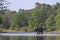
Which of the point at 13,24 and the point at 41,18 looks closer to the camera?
the point at 41,18

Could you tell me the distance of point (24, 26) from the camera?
83.5m

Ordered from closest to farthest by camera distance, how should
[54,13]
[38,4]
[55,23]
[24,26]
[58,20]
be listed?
[58,20] → [55,23] → [54,13] → [24,26] → [38,4]

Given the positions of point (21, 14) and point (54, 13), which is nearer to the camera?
point (54, 13)

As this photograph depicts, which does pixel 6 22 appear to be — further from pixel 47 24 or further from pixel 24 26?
pixel 47 24

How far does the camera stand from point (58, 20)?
6481 cm

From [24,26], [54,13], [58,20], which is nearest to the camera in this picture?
[58,20]

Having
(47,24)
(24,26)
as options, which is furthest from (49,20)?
(24,26)

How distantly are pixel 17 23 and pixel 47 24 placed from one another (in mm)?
17520

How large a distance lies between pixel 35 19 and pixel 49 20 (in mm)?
4622

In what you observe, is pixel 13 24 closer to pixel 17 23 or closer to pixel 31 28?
pixel 17 23

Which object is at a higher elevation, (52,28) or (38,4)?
(38,4)

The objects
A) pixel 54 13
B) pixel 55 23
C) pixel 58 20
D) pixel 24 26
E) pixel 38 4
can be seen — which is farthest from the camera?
pixel 38 4

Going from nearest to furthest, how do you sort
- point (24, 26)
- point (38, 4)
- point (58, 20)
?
point (58, 20) → point (24, 26) → point (38, 4)

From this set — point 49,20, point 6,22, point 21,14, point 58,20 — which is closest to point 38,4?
point 21,14
